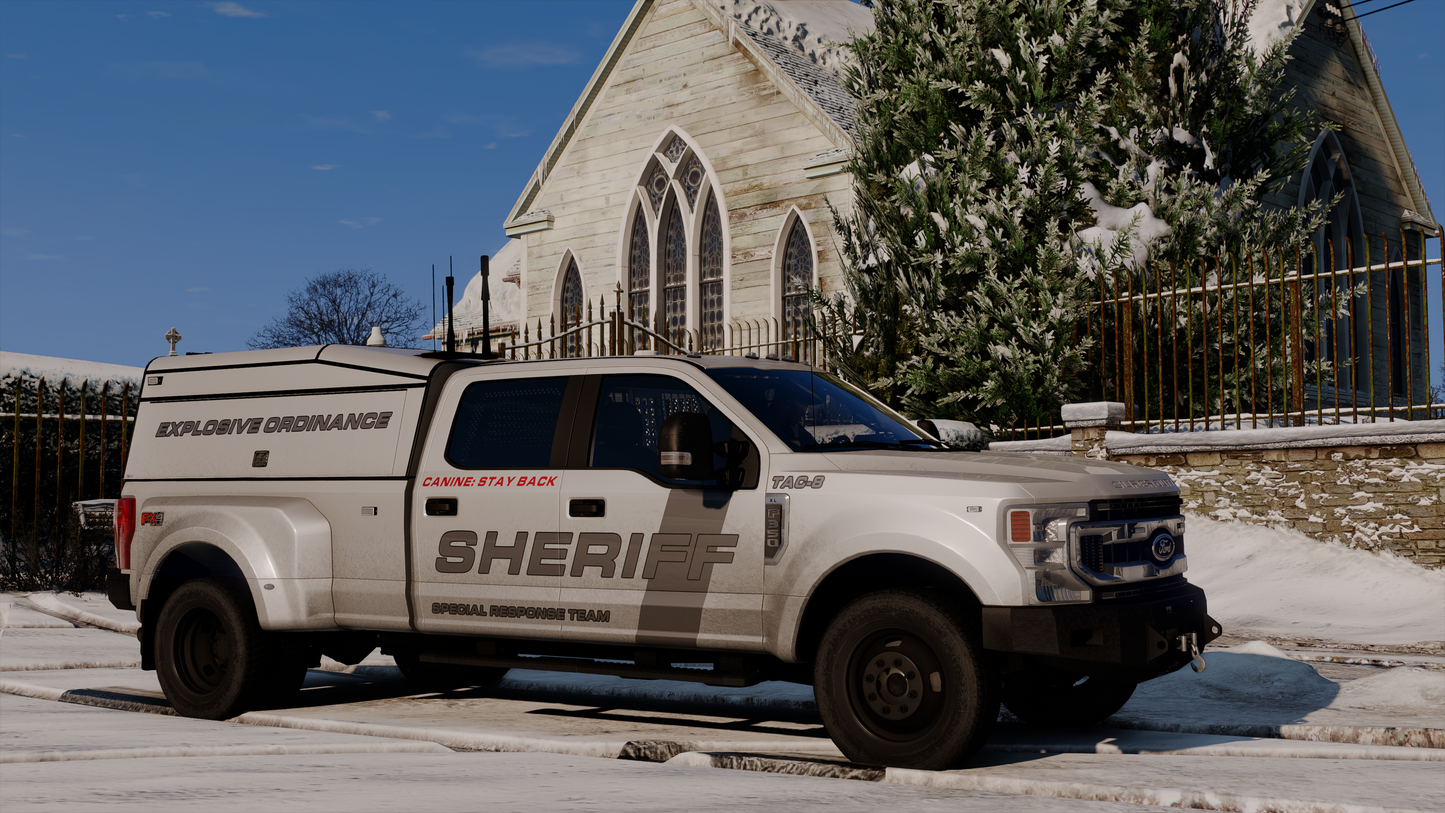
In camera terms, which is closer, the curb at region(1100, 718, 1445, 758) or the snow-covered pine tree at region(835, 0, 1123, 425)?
the curb at region(1100, 718, 1445, 758)

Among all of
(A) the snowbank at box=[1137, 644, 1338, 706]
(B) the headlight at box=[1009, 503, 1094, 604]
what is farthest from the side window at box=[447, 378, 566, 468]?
(A) the snowbank at box=[1137, 644, 1338, 706]

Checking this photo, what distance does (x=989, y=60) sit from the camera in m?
16.5

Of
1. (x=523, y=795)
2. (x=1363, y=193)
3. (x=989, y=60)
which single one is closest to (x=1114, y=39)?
(x=989, y=60)

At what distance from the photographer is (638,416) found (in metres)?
7.39

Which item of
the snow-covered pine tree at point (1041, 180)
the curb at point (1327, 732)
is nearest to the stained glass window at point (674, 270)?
the snow-covered pine tree at point (1041, 180)

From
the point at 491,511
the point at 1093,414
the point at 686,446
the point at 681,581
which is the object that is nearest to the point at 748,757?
the point at 681,581

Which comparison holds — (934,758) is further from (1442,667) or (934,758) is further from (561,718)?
(1442,667)

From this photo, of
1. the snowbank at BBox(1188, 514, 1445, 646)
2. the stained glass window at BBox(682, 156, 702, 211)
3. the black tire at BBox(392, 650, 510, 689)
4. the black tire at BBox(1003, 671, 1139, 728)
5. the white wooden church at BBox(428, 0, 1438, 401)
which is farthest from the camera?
the stained glass window at BBox(682, 156, 702, 211)

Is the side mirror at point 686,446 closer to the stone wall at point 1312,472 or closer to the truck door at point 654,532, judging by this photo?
the truck door at point 654,532

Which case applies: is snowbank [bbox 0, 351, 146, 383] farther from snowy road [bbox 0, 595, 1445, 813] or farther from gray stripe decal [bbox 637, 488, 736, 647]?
gray stripe decal [bbox 637, 488, 736, 647]

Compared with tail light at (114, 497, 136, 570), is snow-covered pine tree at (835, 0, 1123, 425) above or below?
above

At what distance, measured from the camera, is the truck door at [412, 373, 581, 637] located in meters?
7.36

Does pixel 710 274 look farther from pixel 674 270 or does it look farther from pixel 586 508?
pixel 586 508

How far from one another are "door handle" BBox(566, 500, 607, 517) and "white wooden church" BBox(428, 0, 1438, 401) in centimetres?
1474
